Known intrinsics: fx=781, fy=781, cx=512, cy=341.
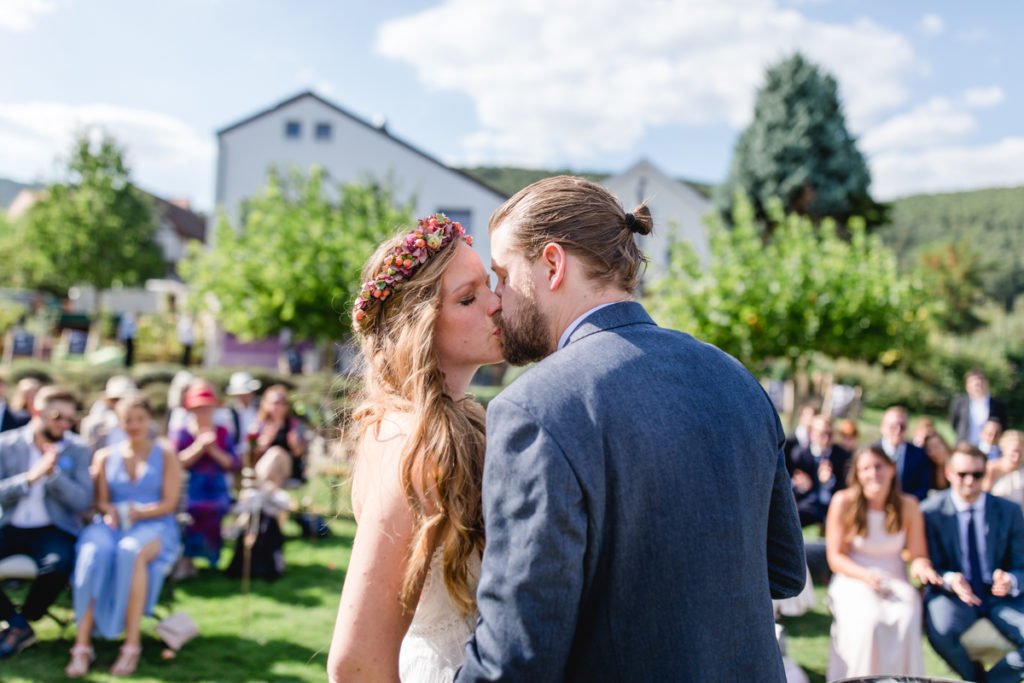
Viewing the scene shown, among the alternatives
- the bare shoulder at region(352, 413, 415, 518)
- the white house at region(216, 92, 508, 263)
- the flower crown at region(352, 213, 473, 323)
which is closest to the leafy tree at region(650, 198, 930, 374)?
the flower crown at region(352, 213, 473, 323)

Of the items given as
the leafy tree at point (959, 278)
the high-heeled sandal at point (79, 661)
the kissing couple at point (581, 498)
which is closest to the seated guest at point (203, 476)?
the high-heeled sandal at point (79, 661)

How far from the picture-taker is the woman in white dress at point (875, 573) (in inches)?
207

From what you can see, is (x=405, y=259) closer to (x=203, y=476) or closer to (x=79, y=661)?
(x=79, y=661)

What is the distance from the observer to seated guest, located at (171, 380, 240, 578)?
7641mm

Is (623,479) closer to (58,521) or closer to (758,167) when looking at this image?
(58,521)

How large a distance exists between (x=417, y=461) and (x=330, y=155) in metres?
34.5

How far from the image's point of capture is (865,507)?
574 centimetres

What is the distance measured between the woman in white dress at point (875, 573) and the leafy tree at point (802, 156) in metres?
26.9

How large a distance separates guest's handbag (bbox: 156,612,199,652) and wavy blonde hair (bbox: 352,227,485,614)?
14.1 feet

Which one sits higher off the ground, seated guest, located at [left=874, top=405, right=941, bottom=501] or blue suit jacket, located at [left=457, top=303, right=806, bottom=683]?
blue suit jacket, located at [left=457, top=303, right=806, bottom=683]

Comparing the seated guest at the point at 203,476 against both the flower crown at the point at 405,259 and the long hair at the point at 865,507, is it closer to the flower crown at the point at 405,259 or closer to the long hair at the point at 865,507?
the long hair at the point at 865,507

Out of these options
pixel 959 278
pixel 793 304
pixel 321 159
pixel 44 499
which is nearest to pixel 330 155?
pixel 321 159

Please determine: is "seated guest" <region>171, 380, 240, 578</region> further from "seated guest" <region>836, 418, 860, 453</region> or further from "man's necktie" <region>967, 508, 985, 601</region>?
"seated guest" <region>836, 418, 860, 453</region>

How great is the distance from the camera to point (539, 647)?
1.43 metres
